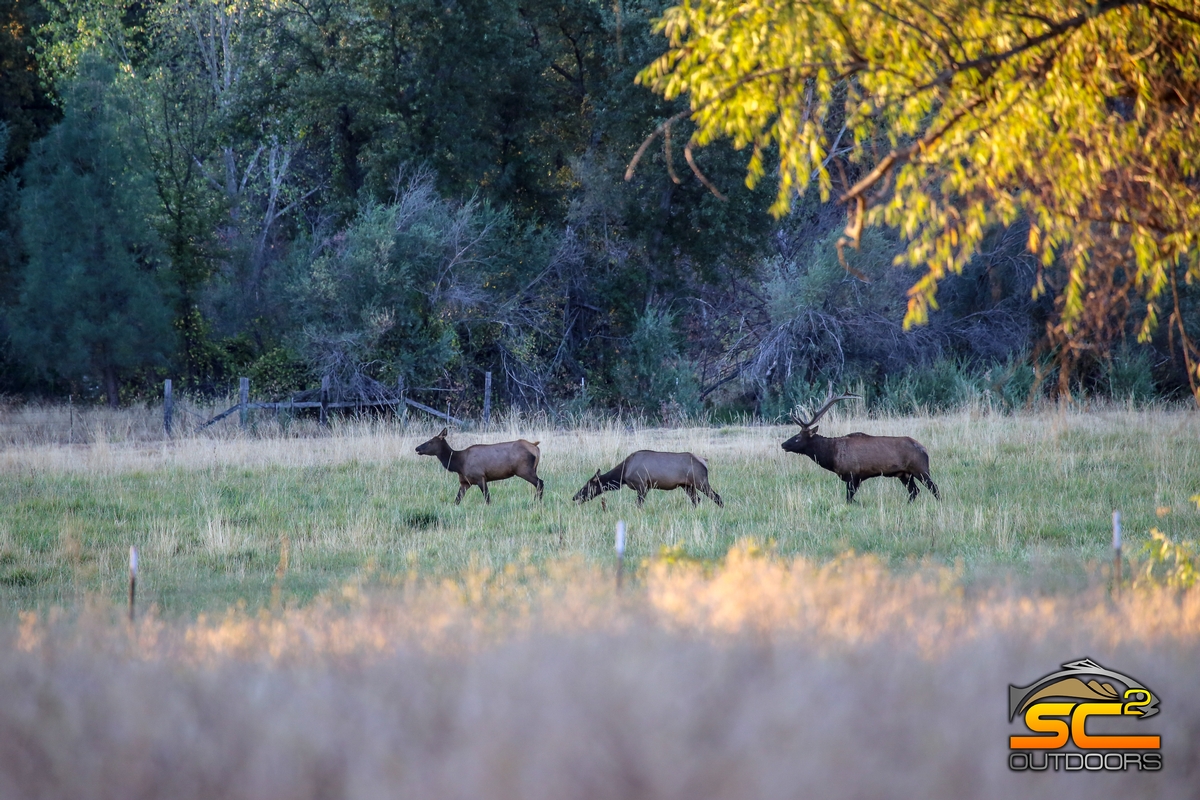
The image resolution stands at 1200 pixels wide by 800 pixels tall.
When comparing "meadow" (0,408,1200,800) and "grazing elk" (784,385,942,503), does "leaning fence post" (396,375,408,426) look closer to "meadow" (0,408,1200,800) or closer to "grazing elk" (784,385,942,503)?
"grazing elk" (784,385,942,503)

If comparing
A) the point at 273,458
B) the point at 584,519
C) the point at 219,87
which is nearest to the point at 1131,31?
the point at 584,519

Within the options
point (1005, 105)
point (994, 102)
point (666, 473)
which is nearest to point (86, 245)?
point (666, 473)

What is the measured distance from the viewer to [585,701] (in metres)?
4.98

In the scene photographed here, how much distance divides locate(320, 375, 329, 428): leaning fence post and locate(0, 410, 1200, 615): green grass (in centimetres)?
628

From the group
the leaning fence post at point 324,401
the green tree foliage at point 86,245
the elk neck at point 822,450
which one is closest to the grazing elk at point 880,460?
the elk neck at point 822,450

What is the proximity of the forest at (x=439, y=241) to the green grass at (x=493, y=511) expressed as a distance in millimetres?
8448

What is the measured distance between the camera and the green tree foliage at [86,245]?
92.9ft

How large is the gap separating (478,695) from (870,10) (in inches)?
175

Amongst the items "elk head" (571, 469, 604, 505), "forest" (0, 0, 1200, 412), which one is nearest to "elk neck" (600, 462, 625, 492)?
"elk head" (571, 469, 604, 505)

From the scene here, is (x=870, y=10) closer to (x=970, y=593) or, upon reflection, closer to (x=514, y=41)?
(x=970, y=593)

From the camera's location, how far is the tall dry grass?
4.59m

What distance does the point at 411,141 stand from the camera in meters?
A: 31.1

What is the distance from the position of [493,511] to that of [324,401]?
14379 mm

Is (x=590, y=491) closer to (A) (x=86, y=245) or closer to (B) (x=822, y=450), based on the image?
(B) (x=822, y=450)
